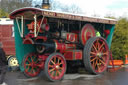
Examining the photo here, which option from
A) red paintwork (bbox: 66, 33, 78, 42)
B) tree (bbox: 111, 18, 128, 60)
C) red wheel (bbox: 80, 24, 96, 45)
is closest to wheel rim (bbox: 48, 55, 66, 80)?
red paintwork (bbox: 66, 33, 78, 42)

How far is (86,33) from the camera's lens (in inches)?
338

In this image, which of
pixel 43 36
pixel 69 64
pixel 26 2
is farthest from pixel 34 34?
pixel 26 2

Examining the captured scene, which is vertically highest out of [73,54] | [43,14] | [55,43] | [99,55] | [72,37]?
[43,14]

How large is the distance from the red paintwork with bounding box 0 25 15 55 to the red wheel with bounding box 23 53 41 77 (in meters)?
3.02

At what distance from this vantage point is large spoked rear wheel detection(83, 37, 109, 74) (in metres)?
7.89

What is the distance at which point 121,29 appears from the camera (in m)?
11.4

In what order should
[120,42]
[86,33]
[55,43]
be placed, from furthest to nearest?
[120,42], [86,33], [55,43]

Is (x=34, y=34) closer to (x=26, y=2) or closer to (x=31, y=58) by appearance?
A: (x=31, y=58)

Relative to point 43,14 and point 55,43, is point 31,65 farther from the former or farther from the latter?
point 43,14

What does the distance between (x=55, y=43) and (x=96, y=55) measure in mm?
1961

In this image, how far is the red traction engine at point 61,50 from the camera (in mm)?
7160

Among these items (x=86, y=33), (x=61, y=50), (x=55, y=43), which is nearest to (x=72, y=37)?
(x=86, y=33)

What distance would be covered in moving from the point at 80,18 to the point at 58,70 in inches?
88.2

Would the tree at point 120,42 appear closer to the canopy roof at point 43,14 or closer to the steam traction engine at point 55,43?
the steam traction engine at point 55,43
